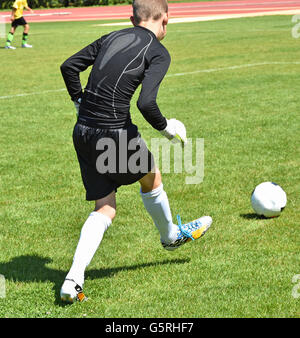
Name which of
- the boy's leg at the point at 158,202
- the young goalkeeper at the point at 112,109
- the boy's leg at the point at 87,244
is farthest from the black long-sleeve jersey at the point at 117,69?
the boy's leg at the point at 87,244

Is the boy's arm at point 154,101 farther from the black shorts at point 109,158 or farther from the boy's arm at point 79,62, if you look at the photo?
the boy's arm at point 79,62

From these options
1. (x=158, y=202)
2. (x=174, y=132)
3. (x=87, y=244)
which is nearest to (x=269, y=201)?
(x=158, y=202)

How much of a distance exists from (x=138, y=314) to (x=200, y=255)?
1.10 metres

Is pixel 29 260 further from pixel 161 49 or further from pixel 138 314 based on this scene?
pixel 161 49

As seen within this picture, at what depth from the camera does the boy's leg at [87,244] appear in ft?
12.6

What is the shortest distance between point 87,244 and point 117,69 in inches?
47.2

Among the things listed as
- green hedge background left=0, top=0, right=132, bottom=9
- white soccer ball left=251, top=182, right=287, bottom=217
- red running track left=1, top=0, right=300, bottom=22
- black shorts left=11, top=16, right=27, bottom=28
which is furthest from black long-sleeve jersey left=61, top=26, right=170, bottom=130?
green hedge background left=0, top=0, right=132, bottom=9

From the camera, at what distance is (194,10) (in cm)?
4162

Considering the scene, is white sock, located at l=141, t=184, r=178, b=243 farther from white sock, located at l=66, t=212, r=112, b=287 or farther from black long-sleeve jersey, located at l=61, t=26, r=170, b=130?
black long-sleeve jersey, located at l=61, t=26, r=170, b=130

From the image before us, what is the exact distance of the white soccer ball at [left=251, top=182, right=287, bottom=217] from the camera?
550 cm

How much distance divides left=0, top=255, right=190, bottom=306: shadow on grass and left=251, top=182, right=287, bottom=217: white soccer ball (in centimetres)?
118

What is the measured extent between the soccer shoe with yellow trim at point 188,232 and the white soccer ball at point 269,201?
2.67ft

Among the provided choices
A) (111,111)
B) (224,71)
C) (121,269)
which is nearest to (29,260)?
(121,269)

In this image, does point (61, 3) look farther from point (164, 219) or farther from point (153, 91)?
point (153, 91)
